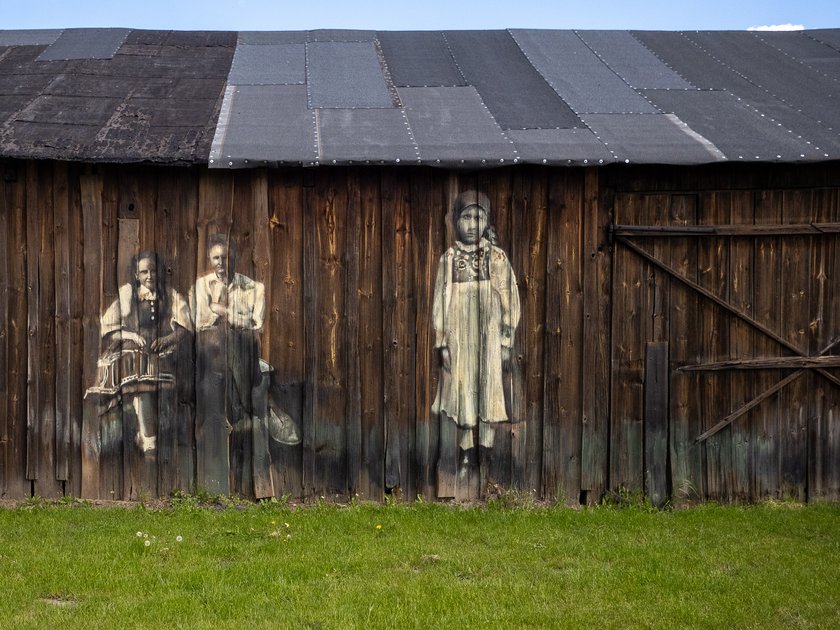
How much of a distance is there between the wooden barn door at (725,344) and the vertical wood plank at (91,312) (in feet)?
13.9

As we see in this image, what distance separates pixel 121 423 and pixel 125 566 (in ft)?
6.04

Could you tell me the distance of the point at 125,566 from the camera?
6254 mm

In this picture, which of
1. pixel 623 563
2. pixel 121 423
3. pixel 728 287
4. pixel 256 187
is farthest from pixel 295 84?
pixel 623 563

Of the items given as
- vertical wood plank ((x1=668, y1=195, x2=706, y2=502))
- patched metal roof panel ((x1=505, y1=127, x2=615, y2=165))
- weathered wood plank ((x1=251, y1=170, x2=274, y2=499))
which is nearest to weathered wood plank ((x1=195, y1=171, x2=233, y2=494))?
weathered wood plank ((x1=251, y1=170, x2=274, y2=499))

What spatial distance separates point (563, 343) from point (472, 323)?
30.8 inches

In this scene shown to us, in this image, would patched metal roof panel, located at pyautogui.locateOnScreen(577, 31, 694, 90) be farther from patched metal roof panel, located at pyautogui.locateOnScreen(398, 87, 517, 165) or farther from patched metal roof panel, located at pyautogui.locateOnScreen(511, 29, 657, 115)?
patched metal roof panel, located at pyautogui.locateOnScreen(398, 87, 517, 165)

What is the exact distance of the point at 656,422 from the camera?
802 centimetres

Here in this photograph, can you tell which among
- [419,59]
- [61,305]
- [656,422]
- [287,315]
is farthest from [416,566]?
[419,59]

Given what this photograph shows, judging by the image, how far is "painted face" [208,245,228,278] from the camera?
779 cm

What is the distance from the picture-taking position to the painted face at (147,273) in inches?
306

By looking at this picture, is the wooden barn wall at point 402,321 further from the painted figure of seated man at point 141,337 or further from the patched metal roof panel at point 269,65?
the patched metal roof panel at point 269,65

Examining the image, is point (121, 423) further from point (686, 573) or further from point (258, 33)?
point (258, 33)

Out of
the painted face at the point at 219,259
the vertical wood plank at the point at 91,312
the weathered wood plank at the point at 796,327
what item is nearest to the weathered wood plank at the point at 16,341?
the vertical wood plank at the point at 91,312

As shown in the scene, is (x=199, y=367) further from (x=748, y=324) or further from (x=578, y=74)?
(x=578, y=74)
